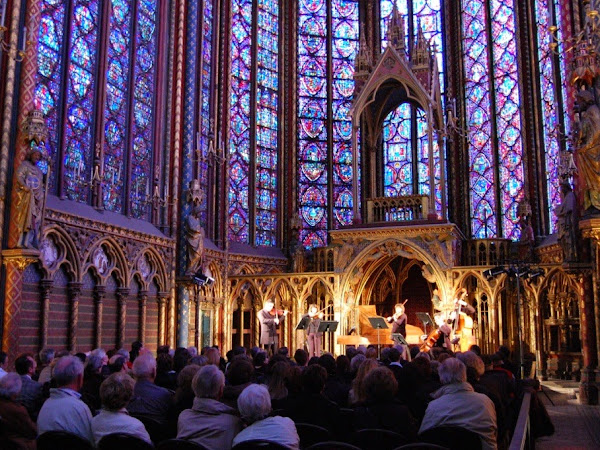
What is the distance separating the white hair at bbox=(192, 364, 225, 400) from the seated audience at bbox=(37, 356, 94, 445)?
0.84 meters

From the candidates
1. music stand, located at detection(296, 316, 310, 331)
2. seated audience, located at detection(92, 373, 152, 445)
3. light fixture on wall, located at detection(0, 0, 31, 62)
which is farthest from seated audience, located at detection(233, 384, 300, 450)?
music stand, located at detection(296, 316, 310, 331)

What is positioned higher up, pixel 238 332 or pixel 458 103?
pixel 458 103

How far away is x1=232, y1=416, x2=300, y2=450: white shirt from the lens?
458 cm

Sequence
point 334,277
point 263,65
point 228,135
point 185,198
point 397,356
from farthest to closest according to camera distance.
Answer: point 263,65 → point 228,135 → point 334,277 → point 185,198 → point 397,356

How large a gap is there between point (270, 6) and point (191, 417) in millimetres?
21941

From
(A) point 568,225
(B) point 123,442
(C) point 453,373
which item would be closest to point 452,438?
(C) point 453,373

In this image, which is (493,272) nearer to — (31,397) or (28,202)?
(28,202)

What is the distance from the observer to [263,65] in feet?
79.6

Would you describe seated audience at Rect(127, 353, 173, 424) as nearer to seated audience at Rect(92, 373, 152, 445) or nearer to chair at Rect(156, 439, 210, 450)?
seated audience at Rect(92, 373, 152, 445)

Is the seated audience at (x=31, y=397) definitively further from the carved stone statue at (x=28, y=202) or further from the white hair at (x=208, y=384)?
the carved stone statue at (x=28, y=202)

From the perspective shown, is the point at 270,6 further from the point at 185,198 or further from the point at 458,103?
the point at 185,198

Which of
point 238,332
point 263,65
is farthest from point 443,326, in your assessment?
point 263,65

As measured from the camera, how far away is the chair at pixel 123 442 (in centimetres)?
462

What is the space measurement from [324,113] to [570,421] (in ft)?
52.6
